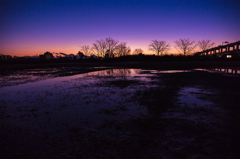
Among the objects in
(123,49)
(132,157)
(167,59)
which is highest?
(123,49)

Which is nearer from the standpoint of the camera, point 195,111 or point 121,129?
point 121,129

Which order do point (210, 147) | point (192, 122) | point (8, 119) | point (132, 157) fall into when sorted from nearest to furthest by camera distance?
1. point (132, 157)
2. point (210, 147)
3. point (192, 122)
4. point (8, 119)

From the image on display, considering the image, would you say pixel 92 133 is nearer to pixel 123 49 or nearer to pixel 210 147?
pixel 210 147

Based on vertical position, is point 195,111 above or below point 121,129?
above

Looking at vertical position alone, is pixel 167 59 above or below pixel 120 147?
above

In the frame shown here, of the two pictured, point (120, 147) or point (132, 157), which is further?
point (120, 147)

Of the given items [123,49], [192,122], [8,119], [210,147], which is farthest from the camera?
[123,49]

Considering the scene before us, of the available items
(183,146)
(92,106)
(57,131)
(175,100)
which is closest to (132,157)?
(183,146)

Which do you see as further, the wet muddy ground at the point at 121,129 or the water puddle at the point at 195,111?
the water puddle at the point at 195,111

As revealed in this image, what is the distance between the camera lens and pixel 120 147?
11.7 ft

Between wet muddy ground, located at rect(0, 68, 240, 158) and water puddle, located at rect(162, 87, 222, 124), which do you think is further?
water puddle, located at rect(162, 87, 222, 124)

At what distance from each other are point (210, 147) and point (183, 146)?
2.27 feet

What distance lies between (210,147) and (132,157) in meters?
2.12

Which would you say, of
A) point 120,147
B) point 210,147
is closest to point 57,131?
point 120,147
